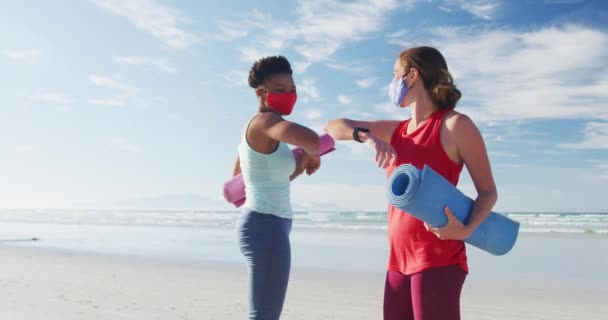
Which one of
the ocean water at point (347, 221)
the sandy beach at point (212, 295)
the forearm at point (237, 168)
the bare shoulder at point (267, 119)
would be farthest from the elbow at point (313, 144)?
the ocean water at point (347, 221)

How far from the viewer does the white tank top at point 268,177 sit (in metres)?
2.91

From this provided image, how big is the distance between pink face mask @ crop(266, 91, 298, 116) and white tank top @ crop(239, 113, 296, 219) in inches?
5.1

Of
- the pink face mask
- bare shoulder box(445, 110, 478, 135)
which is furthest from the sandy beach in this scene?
bare shoulder box(445, 110, 478, 135)

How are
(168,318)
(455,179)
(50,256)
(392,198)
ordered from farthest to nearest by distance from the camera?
1. (50,256)
2. (168,318)
3. (455,179)
4. (392,198)

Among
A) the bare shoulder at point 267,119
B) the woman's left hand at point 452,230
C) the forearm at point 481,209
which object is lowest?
the woman's left hand at point 452,230

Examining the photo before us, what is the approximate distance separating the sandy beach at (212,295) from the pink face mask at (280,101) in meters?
3.90

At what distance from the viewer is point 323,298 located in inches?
301

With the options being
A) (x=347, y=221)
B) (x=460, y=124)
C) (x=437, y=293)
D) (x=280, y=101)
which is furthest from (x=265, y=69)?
(x=347, y=221)

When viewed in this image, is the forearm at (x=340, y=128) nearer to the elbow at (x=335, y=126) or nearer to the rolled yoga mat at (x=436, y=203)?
the elbow at (x=335, y=126)

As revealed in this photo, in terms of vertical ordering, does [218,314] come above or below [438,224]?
below

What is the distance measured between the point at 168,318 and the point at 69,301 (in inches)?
62.2

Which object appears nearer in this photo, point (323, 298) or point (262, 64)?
point (262, 64)

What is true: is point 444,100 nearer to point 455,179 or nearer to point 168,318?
point 455,179

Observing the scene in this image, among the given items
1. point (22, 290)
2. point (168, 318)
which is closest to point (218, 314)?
point (168, 318)
